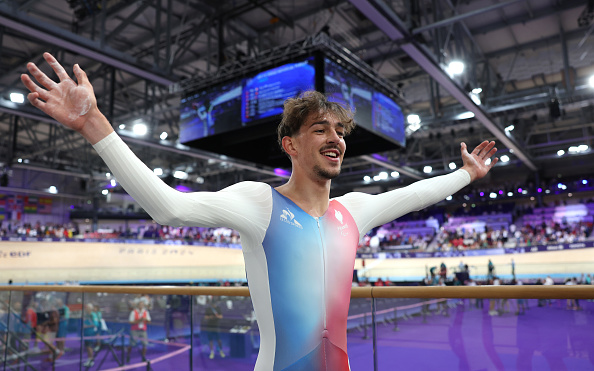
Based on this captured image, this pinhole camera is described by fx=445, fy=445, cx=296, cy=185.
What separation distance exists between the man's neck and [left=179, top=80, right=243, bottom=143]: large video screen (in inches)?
260

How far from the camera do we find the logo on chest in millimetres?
1685

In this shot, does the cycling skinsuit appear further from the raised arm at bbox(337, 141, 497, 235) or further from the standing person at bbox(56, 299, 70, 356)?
the standing person at bbox(56, 299, 70, 356)

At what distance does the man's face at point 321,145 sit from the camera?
1700 mm

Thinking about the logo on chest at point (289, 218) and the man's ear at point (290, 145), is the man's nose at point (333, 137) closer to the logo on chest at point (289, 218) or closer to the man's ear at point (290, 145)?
the man's ear at point (290, 145)

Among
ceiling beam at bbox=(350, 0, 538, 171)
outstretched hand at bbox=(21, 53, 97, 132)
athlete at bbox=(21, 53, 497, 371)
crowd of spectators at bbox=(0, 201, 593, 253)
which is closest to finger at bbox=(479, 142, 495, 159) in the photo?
athlete at bbox=(21, 53, 497, 371)

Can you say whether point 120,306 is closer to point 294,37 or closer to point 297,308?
point 297,308

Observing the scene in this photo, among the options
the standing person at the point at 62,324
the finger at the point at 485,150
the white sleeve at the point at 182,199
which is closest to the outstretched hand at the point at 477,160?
the finger at the point at 485,150

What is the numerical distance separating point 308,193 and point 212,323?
94.4 inches

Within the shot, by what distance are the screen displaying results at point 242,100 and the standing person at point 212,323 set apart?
4.39 m

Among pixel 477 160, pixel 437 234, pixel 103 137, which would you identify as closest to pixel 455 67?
pixel 477 160

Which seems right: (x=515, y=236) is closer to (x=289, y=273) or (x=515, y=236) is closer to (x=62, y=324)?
(x=62, y=324)

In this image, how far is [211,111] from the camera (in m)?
8.86

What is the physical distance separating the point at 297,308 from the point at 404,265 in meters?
23.7

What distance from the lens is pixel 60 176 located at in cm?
3114
